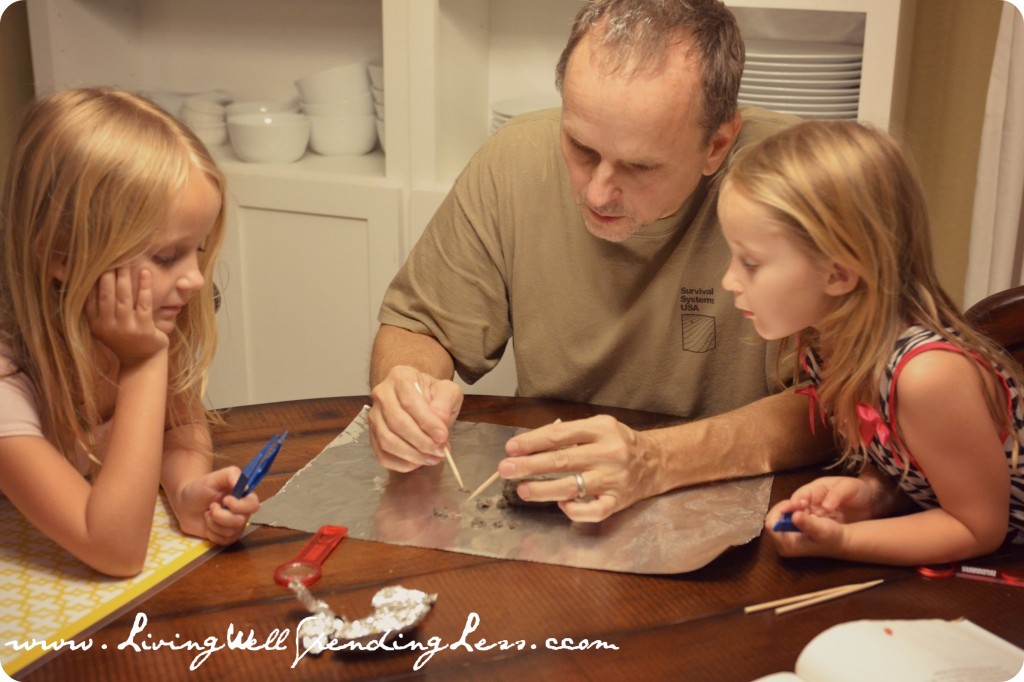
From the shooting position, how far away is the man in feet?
4.84

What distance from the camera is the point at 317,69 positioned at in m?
3.05

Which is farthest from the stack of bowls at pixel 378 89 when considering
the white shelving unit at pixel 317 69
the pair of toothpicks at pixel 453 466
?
the pair of toothpicks at pixel 453 466

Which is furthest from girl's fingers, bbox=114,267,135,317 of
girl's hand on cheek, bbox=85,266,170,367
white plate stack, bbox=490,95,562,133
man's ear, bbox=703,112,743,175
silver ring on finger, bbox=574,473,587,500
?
white plate stack, bbox=490,95,562,133

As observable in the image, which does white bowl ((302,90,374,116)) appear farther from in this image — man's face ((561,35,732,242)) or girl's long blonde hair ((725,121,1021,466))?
girl's long blonde hair ((725,121,1021,466))

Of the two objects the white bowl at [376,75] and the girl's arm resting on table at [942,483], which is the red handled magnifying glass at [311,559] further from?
the white bowl at [376,75]

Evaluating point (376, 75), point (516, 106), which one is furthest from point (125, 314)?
point (376, 75)

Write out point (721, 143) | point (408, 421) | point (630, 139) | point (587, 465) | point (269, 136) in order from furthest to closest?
point (269, 136) → point (721, 143) → point (630, 139) → point (408, 421) → point (587, 465)

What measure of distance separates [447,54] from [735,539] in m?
1.68

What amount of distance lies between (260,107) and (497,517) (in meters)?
1.92

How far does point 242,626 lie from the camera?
44.4 inches

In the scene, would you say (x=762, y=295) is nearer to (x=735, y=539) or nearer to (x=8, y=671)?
(x=735, y=539)

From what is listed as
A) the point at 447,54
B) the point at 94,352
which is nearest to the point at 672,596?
the point at 94,352

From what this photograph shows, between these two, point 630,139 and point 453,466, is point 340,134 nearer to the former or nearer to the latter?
point 630,139

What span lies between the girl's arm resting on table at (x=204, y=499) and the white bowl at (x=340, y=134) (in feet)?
5.23
